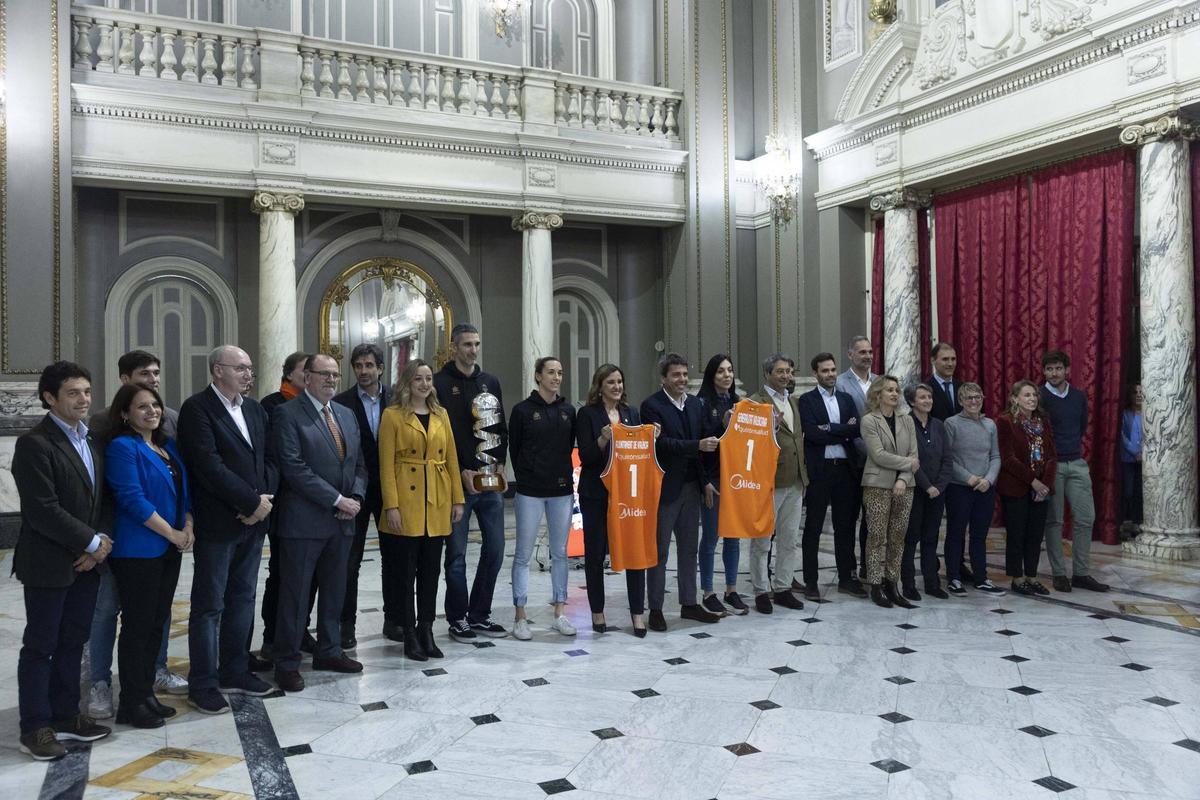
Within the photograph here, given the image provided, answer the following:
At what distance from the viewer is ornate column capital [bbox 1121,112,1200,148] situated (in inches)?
281

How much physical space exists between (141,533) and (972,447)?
4879 millimetres

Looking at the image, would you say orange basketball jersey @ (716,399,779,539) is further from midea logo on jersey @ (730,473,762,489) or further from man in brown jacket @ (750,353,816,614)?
man in brown jacket @ (750,353,816,614)

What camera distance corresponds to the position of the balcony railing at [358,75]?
29.9ft

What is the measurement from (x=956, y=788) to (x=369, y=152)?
857 centimetres

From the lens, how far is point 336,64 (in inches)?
394

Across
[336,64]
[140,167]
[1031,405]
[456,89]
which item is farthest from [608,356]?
[1031,405]

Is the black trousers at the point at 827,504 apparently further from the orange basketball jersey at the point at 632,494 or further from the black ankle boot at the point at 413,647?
the black ankle boot at the point at 413,647

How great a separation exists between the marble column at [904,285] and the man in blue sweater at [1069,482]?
3158 mm

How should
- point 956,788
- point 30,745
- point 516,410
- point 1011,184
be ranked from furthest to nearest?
point 1011,184
point 516,410
point 30,745
point 956,788

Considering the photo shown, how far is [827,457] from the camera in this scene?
6215 millimetres

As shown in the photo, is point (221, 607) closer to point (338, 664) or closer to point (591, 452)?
point (338, 664)

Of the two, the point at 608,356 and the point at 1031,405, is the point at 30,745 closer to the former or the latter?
the point at 1031,405

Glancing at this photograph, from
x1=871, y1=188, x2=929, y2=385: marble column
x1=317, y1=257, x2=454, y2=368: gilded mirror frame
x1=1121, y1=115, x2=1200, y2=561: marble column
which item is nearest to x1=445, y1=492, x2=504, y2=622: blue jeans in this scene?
x1=1121, y1=115, x2=1200, y2=561: marble column

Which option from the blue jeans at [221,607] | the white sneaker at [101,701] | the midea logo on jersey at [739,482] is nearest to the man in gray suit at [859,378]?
the midea logo on jersey at [739,482]
